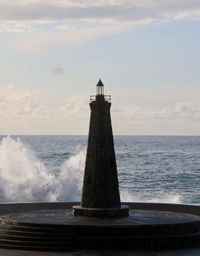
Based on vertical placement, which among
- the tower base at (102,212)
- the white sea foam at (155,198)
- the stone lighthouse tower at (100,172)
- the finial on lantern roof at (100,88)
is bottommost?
the white sea foam at (155,198)

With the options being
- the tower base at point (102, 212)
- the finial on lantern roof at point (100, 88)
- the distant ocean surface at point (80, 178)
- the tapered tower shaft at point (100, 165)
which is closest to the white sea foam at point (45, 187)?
the distant ocean surface at point (80, 178)

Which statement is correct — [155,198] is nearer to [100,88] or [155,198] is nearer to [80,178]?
[80,178]

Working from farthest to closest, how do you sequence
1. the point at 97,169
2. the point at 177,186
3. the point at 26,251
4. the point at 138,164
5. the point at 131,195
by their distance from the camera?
1. the point at 138,164
2. the point at 177,186
3. the point at 131,195
4. the point at 97,169
5. the point at 26,251

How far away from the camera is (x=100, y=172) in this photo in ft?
80.9

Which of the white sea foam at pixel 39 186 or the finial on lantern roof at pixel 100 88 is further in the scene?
the white sea foam at pixel 39 186

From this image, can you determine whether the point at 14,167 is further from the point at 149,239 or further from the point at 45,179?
the point at 149,239

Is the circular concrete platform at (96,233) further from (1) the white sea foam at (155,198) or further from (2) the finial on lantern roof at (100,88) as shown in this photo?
(1) the white sea foam at (155,198)

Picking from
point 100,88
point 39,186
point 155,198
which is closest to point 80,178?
point 39,186

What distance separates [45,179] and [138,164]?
1477 inches

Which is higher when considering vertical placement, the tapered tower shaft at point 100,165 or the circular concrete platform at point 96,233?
the tapered tower shaft at point 100,165

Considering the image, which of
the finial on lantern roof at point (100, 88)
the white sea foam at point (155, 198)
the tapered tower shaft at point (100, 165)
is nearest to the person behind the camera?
the tapered tower shaft at point (100, 165)

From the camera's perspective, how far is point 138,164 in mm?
87875

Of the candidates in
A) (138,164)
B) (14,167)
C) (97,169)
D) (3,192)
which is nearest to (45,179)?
(3,192)

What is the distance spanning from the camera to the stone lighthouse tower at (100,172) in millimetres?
24641
